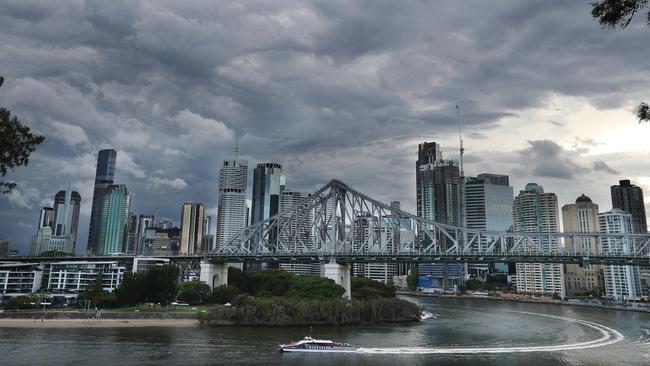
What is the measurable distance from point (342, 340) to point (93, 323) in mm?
34633

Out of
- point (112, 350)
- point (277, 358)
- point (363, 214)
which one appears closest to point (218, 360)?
point (277, 358)

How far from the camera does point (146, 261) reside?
117 meters

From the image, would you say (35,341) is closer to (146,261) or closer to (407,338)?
(407,338)

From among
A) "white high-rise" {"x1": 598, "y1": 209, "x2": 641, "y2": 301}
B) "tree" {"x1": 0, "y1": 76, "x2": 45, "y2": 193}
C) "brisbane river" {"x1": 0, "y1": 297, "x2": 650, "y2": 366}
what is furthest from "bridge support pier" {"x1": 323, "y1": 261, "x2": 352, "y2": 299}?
"white high-rise" {"x1": 598, "y1": 209, "x2": 641, "y2": 301}

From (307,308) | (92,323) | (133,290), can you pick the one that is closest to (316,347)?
(307,308)

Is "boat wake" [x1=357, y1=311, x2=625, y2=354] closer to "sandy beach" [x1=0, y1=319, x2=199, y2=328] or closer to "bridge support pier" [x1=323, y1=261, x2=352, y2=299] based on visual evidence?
"sandy beach" [x1=0, y1=319, x2=199, y2=328]

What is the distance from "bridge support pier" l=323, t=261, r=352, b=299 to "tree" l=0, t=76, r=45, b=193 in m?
66.1

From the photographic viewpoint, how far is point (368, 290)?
9131 centimetres

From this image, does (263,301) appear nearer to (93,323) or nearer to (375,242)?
(93,323)

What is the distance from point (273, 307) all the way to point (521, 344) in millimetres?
32585

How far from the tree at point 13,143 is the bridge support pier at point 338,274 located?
→ 66130 mm

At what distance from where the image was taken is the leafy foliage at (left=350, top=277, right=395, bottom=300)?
88.4m

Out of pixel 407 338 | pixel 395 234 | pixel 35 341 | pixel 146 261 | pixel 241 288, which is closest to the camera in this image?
pixel 35 341

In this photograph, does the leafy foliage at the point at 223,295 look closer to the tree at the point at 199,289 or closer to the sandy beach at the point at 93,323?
the tree at the point at 199,289
